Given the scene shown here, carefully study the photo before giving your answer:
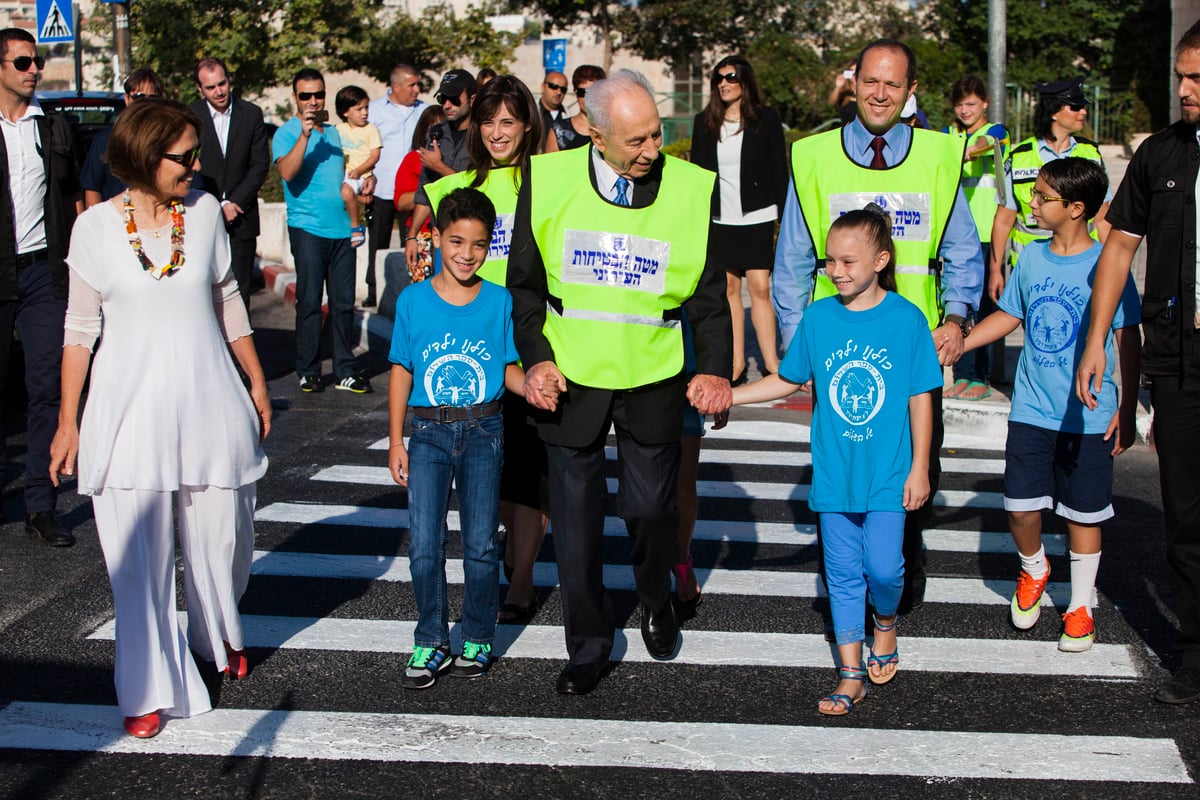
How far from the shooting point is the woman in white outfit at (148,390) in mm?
4750

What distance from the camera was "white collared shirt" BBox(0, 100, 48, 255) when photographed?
7102mm

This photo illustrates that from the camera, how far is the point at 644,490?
5.07 m

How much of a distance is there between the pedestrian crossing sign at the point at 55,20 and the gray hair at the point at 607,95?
43.0ft

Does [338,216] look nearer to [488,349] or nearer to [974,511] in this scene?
[974,511]

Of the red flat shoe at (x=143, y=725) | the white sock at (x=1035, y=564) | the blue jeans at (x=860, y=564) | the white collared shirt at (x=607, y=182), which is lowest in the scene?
the red flat shoe at (x=143, y=725)

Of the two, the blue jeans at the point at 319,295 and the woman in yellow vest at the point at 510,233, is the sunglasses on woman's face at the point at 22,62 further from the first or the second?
the blue jeans at the point at 319,295

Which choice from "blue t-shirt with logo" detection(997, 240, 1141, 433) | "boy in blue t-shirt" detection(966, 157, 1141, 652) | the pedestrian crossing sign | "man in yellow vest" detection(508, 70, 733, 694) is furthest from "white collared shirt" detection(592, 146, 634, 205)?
the pedestrian crossing sign

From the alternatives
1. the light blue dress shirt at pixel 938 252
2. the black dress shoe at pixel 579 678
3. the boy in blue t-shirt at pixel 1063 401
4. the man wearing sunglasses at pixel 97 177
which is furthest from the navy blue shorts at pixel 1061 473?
the man wearing sunglasses at pixel 97 177

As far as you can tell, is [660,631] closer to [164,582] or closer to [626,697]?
[626,697]

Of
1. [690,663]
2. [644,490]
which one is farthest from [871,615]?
[644,490]

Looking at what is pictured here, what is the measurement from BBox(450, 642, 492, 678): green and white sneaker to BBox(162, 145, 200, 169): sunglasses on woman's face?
1.90 metres

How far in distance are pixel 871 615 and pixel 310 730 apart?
2.08m

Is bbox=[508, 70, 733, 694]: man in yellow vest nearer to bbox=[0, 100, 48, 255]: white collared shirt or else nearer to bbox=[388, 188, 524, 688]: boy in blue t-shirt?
bbox=[388, 188, 524, 688]: boy in blue t-shirt

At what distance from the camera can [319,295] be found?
11.0 metres
